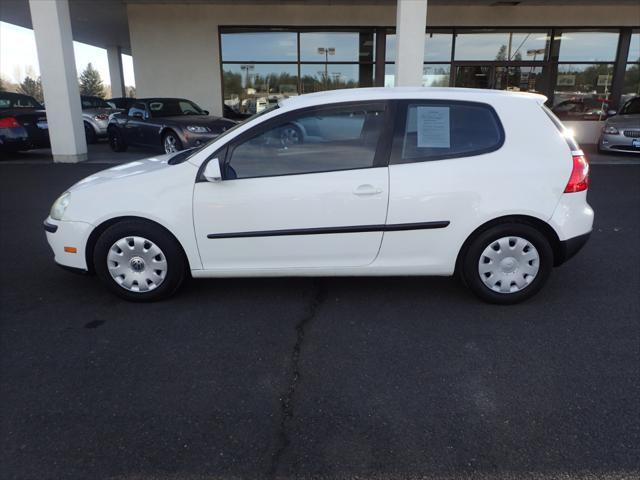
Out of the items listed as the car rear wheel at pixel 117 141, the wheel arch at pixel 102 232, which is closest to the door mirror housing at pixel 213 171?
the wheel arch at pixel 102 232

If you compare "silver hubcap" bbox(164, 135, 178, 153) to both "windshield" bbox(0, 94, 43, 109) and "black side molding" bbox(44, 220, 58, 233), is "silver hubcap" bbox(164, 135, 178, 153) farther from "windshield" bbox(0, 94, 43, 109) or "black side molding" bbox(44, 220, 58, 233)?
"black side molding" bbox(44, 220, 58, 233)

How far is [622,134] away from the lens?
12.1m

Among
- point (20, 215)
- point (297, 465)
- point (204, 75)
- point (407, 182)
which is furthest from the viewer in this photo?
point (204, 75)

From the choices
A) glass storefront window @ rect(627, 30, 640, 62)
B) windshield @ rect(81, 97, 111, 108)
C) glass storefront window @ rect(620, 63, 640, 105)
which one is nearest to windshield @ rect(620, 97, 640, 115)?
glass storefront window @ rect(620, 63, 640, 105)

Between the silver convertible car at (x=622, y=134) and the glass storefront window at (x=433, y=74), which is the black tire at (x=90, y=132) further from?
the silver convertible car at (x=622, y=134)

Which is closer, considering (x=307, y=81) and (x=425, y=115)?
(x=425, y=115)

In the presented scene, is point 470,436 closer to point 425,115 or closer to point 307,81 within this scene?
point 425,115

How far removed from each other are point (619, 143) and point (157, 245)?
1204 centimetres

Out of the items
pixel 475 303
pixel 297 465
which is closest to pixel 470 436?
pixel 297 465

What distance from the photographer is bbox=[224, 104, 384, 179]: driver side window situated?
3.68 m

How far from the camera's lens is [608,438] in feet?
7.93

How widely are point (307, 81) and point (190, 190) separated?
1370 cm

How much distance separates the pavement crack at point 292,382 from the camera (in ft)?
7.67

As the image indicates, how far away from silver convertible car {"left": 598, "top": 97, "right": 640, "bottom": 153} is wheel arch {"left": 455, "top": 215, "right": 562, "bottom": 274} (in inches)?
395
